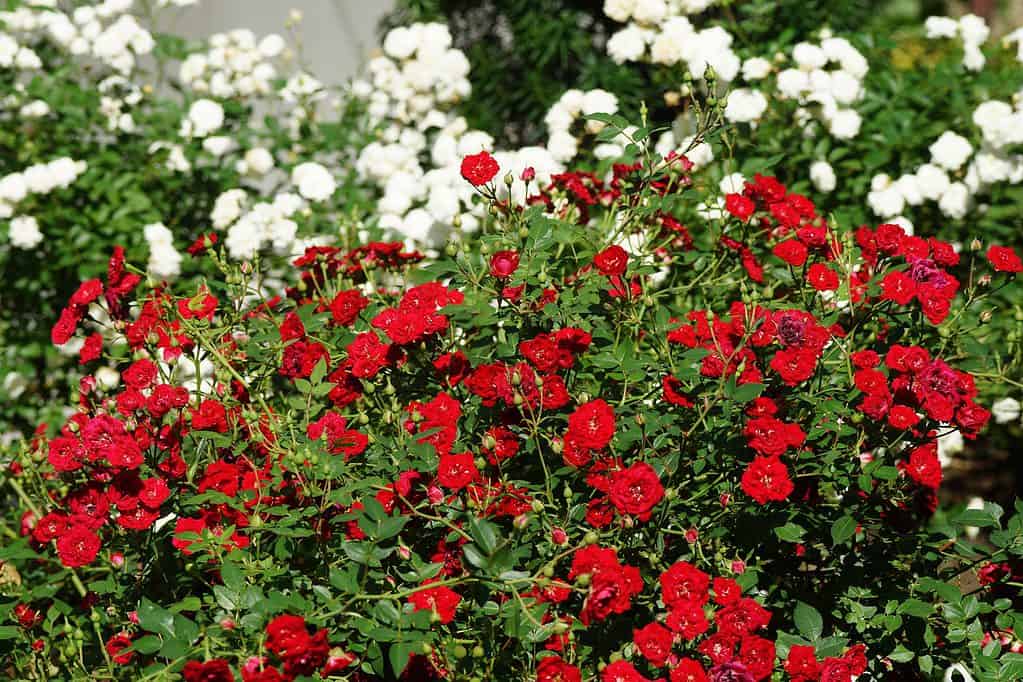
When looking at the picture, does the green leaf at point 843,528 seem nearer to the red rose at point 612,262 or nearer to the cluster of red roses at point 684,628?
the cluster of red roses at point 684,628

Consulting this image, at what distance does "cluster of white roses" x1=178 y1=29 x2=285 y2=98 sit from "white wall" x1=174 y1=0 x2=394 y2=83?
2.11 m

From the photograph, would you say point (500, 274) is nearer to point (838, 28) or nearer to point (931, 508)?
point (931, 508)

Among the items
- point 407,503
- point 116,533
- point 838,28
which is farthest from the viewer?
point 838,28

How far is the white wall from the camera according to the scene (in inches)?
234

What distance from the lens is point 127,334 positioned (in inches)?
83.7

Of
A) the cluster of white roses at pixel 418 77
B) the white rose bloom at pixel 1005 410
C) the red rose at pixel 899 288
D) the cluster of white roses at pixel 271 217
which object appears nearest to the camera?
the red rose at pixel 899 288

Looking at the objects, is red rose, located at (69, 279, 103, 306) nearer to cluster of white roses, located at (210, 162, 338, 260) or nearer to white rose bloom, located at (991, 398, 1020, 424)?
cluster of white roses, located at (210, 162, 338, 260)

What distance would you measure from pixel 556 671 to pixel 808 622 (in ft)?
1.55

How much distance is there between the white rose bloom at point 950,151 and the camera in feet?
10.5

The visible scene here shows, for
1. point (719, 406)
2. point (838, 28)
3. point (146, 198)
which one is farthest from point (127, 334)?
point (838, 28)

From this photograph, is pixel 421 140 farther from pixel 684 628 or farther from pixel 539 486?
pixel 684 628

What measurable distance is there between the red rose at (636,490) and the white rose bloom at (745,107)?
6.12 ft

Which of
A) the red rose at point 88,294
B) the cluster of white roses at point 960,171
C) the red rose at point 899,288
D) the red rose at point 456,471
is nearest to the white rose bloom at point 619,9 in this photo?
the cluster of white roses at point 960,171

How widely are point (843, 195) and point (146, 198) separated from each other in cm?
225
